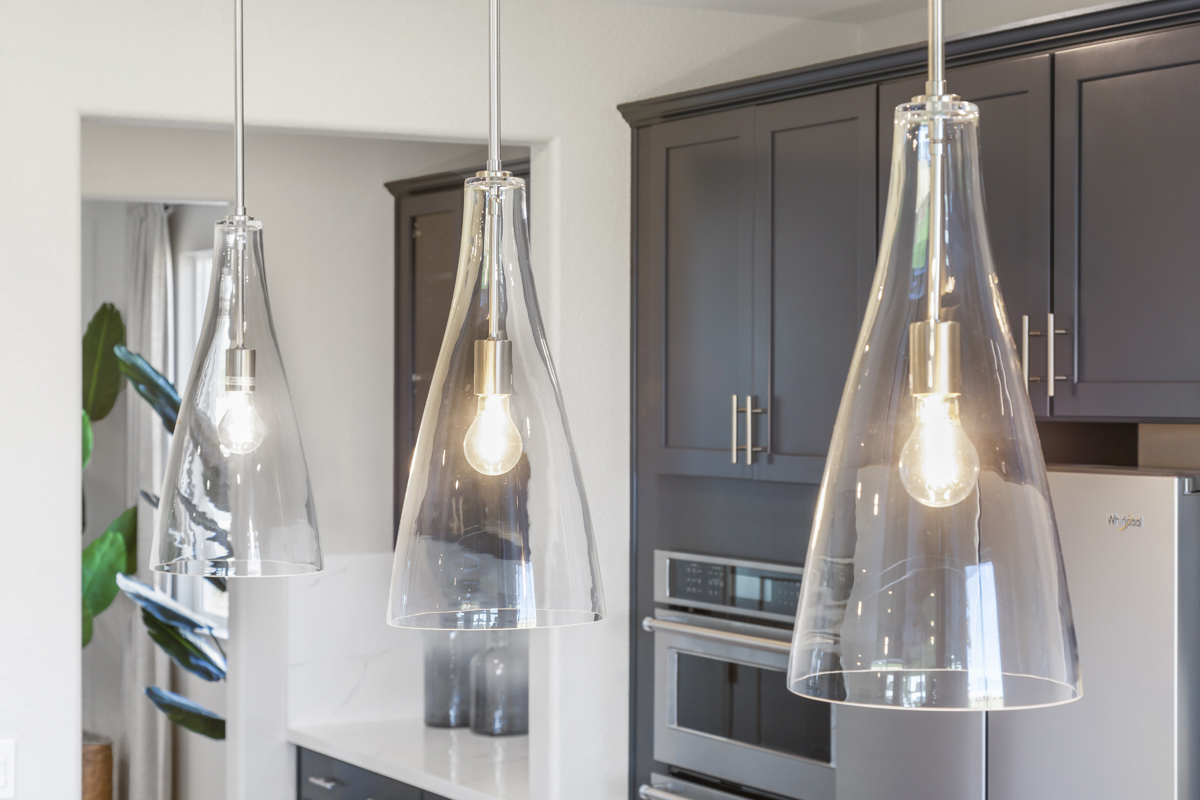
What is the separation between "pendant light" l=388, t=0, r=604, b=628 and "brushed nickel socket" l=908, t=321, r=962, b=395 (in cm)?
34

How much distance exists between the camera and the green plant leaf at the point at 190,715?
12.3 ft

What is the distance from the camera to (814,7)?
298 cm

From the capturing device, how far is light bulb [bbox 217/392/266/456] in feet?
4.19

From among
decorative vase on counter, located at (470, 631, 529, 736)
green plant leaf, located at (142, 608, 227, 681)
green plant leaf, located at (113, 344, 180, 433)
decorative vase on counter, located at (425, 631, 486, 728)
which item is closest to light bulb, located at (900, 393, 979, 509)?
decorative vase on counter, located at (470, 631, 529, 736)

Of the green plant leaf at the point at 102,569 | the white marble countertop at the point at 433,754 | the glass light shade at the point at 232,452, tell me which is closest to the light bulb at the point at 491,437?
the glass light shade at the point at 232,452

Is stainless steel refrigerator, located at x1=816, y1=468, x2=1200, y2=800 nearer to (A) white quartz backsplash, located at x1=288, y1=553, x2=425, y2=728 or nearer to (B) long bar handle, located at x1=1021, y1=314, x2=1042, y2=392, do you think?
(B) long bar handle, located at x1=1021, y1=314, x2=1042, y2=392

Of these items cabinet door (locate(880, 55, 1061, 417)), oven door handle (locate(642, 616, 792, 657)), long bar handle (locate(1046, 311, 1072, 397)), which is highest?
cabinet door (locate(880, 55, 1061, 417))

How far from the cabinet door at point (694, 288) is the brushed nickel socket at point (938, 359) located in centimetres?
201

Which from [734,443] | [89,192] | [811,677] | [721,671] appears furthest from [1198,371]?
[89,192]

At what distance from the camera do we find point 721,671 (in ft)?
8.95

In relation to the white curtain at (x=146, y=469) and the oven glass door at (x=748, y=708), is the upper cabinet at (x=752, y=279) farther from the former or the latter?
the white curtain at (x=146, y=469)

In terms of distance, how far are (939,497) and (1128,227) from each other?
162cm

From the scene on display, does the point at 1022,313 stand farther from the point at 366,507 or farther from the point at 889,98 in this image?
the point at 366,507

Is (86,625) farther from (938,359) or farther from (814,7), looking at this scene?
(938,359)
